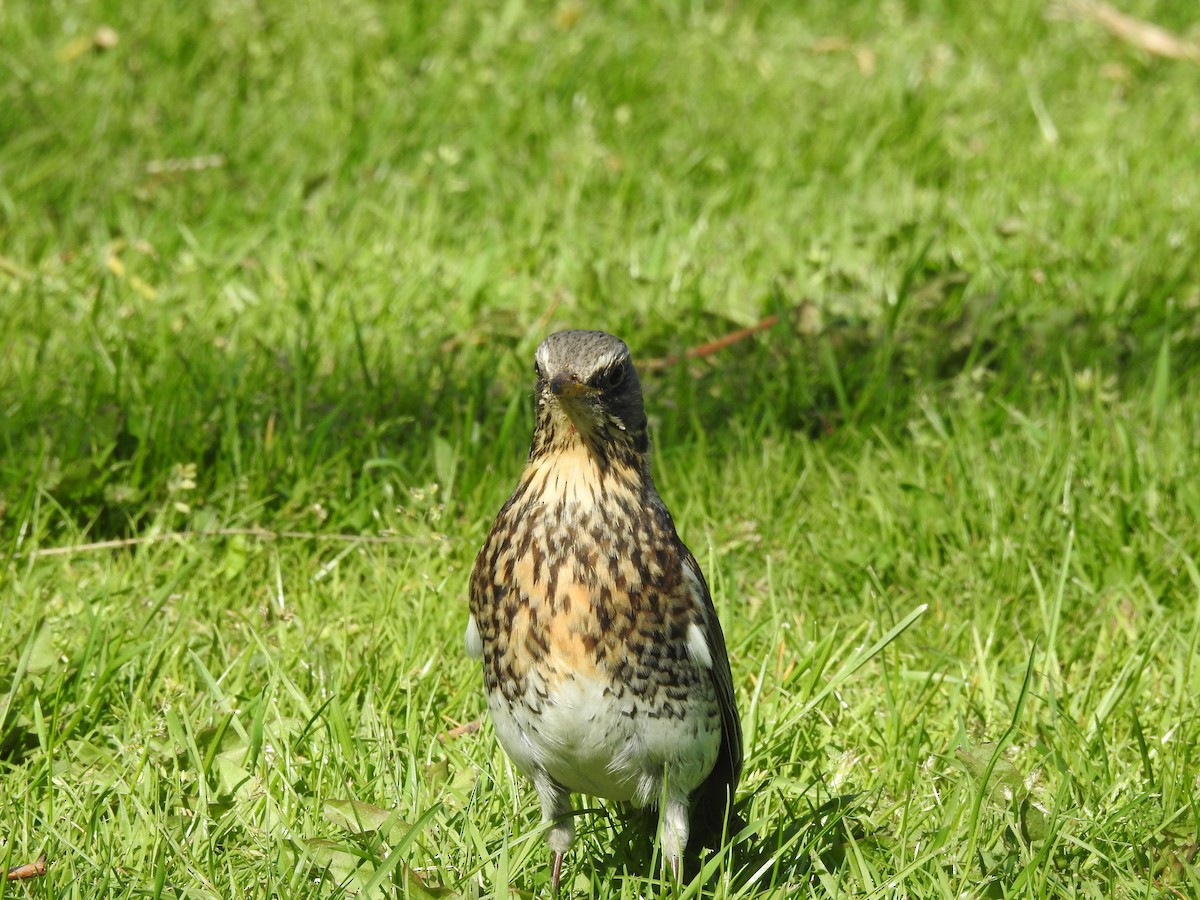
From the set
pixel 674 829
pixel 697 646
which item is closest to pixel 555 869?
pixel 674 829

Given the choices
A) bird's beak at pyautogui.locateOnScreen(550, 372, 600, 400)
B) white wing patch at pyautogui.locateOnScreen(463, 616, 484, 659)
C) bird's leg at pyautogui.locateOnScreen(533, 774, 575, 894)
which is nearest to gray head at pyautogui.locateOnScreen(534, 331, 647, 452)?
bird's beak at pyautogui.locateOnScreen(550, 372, 600, 400)

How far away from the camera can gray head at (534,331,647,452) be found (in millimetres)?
3615

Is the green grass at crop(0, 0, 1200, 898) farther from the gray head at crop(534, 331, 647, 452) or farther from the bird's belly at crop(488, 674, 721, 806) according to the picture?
the gray head at crop(534, 331, 647, 452)

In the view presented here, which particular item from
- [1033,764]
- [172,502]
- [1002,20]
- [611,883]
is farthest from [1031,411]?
[1002,20]

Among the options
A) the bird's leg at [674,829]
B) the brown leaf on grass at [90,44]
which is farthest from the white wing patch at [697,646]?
the brown leaf on grass at [90,44]

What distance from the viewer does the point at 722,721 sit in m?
3.88

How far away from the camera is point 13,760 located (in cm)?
413

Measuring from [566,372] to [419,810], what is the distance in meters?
1.20

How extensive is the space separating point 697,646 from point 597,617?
0.91 ft

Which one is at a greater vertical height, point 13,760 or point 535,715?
point 535,715

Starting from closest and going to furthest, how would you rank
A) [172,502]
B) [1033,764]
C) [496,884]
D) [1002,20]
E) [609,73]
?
[496,884] → [1033,764] → [172,502] → [609,73] → [1002,20]

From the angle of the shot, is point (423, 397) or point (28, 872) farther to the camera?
point (423, 397)

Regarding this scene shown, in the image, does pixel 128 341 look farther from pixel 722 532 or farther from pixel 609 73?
pixel 609 73

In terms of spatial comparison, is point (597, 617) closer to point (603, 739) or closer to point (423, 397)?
point (603, 739)
